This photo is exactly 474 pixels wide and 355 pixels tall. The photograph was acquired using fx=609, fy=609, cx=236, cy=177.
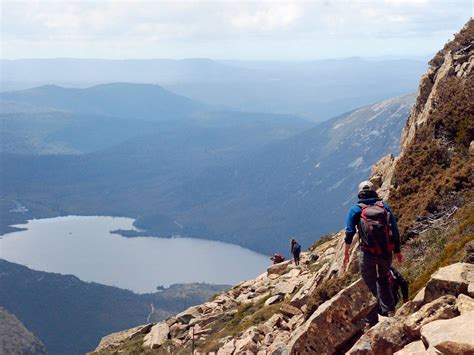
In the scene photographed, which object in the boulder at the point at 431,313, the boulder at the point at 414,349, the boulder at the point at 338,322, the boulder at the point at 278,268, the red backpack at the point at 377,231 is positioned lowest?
the boulder at the point at 278,268

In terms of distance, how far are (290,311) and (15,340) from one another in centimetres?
11613

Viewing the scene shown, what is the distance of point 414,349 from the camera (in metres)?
10.1

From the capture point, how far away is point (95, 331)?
608ft

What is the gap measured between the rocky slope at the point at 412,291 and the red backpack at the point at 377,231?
118cm

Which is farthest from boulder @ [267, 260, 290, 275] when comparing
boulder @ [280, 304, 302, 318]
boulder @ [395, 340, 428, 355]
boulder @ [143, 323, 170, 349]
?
boulder @ [395, 340, 428, 355]

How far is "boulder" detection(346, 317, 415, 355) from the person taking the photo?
35.7 ft

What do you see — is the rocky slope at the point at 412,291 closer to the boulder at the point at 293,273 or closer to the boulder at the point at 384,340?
the boulder at the point at 384,340

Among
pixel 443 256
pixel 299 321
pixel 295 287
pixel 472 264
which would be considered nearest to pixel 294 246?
pixel 295 287

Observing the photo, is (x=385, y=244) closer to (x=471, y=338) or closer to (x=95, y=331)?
(x=471, y=338)

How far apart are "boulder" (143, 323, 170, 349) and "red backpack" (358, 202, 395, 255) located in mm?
20459

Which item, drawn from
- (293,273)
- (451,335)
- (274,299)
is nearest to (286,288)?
(274,299)

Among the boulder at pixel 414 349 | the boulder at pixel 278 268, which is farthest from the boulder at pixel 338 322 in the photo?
the boulder at pixel 278 268

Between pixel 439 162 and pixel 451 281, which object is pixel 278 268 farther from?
pixel 451 281

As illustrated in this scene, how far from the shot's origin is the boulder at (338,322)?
13.6m
